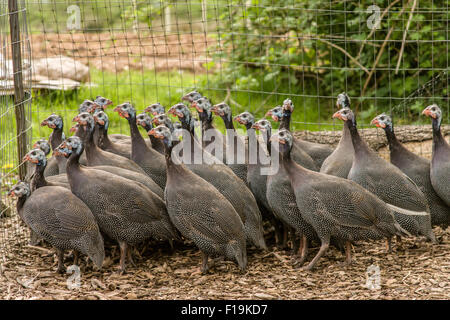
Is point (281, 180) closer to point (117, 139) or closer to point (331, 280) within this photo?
point (331, 280)

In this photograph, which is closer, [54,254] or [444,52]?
[54,254]

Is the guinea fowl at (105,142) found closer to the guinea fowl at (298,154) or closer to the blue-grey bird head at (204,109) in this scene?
the blue-grey bird head at (204,109)

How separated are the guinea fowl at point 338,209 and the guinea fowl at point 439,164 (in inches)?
25.9

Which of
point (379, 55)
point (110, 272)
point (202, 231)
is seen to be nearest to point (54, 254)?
point (110, 272)

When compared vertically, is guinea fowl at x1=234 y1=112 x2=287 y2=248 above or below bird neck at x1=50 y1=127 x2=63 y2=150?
below

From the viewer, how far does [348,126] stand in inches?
241

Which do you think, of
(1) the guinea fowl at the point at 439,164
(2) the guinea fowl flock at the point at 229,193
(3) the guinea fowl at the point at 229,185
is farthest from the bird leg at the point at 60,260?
(1) the guinea fowl at the point at 439,164

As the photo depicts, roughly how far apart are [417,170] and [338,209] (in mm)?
1186

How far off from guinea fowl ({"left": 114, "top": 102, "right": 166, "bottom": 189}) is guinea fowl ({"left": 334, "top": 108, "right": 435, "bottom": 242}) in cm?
174

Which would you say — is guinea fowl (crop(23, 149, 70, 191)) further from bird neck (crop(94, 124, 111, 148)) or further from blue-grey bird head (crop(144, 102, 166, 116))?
blue-grey bird head (crop(144, 102, 166, 116))

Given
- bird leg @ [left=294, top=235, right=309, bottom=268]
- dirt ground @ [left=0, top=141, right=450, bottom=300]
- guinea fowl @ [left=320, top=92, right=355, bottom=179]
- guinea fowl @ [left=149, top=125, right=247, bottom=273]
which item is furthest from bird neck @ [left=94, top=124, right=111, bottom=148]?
bird leg @ [left=294, top=235, right=309, bottom=268]

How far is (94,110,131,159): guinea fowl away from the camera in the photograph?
6590 millimetres

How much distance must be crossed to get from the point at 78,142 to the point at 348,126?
2277mm

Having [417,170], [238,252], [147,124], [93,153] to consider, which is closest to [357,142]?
[417,170]
